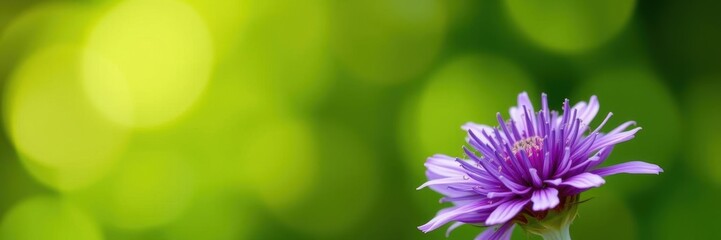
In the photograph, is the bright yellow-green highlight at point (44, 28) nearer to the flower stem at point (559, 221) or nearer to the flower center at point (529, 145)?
the flower center at point (529, 145)

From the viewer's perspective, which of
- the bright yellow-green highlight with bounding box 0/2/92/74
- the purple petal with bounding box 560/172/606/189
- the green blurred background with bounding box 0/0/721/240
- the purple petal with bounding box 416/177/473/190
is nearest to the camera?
the purple petal with bounding box 560/172/606/189

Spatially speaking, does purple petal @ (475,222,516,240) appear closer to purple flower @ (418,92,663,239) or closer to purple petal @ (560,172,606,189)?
purple flower @ (418,92,663,239)

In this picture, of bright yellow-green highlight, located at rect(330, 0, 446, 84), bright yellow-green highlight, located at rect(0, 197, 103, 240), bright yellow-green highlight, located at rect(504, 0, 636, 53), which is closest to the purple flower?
bright yellow-green highlight, located at rect(504, 0, 636, 53)

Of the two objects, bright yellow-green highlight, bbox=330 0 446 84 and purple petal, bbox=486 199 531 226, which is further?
bright yellow-green highlight, bbox=330 0 446 84

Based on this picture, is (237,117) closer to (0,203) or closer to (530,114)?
(0,203)

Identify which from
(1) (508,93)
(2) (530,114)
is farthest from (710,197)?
(2) (530,114)

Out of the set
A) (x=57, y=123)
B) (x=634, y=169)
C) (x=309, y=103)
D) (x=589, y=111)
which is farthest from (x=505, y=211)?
(x=57, y=123)


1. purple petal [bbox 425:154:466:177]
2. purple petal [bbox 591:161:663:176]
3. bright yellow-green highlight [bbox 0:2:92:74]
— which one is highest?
bright yellow-green highlight [bbox 0:2:92:74]
